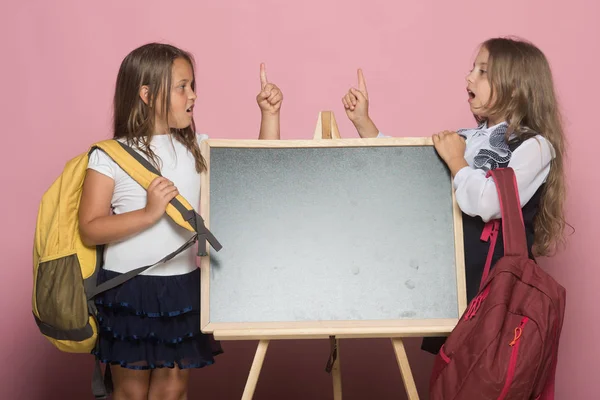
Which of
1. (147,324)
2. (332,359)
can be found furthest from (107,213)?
(332,359)

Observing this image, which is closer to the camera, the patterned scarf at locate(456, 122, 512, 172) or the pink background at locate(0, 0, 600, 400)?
the patterned scarf at locate(456, 122, 512, 172)

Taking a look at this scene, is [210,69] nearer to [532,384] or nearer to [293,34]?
[293,34]

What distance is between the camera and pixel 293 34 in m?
2.80

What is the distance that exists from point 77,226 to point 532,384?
3.79 ft

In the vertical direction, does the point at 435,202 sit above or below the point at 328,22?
below

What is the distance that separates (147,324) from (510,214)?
93cm

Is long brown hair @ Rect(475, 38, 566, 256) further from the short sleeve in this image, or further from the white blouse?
the short sleeve

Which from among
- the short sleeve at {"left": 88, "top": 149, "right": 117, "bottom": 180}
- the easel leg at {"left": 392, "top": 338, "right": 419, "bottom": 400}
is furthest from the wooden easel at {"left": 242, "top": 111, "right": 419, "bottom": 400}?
the short sleeve at {"left": 88, "top": 149, "right": 117, "bottom": 180}

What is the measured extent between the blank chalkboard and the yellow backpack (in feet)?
0.36

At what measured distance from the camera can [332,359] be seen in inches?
84.0

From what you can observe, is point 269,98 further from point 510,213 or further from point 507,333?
point 507,333

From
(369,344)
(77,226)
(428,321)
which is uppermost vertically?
(77,226)

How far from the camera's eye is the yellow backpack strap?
181 cm

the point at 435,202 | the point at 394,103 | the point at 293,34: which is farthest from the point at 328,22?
the point at 435,202
